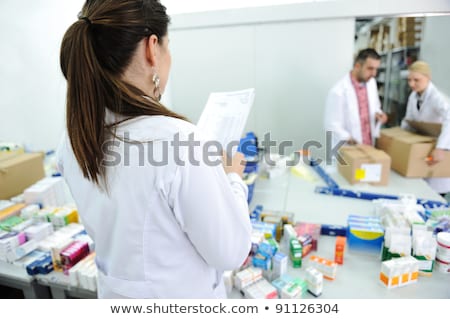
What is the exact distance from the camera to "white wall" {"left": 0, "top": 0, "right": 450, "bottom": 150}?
6.79ft

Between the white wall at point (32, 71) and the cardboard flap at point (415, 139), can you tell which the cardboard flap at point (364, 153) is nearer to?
the cardboard flap at point (415, 139)

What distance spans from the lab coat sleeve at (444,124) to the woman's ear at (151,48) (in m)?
1.21

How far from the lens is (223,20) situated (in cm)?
301

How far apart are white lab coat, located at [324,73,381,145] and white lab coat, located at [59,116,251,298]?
6.29 feet

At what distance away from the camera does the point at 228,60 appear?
317cm

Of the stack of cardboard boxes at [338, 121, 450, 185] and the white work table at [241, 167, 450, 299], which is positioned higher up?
the stack of cardboard boxes at [338, 121, 450, 185]

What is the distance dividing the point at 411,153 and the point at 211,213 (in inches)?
62.1

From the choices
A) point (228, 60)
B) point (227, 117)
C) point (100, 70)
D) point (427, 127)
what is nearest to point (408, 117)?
point (427, 127)

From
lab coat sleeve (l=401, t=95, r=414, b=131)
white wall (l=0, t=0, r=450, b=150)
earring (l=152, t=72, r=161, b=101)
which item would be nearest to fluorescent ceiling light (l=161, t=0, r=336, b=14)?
white wall (l=0, t=0, r=450, b=150)

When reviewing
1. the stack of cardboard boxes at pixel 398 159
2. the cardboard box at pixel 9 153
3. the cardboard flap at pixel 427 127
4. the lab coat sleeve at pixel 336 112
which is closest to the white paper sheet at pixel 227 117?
the stack of cardboard boxes at pixel 398 159

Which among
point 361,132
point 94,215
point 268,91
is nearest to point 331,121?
point 361,132

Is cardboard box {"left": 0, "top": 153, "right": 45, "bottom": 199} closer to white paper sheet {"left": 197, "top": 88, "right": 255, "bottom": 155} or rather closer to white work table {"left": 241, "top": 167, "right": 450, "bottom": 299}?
white paper sheet {"left": 197, "top": 88, "right": 255, "bottom": 155}

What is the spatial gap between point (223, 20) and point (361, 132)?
5.55ft
